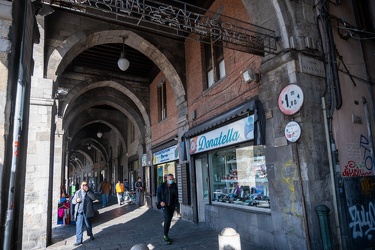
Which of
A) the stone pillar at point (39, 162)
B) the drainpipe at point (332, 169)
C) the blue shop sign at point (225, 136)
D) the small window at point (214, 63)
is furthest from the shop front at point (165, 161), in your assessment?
the drainpipe at point (332, 169)

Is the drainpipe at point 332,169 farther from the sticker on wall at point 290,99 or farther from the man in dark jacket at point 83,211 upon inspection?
the man in dark jacket at point 83,211

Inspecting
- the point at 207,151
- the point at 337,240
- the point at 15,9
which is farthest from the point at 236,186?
the point at 15,9

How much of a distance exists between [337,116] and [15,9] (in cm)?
579

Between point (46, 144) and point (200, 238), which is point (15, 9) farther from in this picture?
point (200, 238)

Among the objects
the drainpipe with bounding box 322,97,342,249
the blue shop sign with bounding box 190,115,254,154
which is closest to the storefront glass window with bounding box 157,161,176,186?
the blue shop sign with bounding box 190,115,254,154

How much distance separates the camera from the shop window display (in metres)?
6.37

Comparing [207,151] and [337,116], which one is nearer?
[337,116]

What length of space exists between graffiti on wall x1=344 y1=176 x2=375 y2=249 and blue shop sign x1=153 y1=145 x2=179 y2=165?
645 centimetres

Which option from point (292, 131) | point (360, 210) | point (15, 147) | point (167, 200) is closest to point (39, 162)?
point (167, 200)

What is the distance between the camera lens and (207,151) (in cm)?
854

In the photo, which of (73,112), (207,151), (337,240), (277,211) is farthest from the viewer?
(73,112)

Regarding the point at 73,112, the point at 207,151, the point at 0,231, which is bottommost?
the point at 0,231

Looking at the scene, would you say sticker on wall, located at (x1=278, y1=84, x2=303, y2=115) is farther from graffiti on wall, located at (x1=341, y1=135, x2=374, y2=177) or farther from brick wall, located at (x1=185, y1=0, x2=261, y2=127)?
graffiti on wall, located at (x1=341, y1=135, x2=374, y2=177)

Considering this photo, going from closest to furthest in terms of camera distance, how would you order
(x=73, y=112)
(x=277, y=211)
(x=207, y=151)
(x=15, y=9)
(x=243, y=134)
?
(x=15, y=9)
(x=277, y=211)
(x=243, y=134)
(x=207, y=151)
(x=73, y=112)
